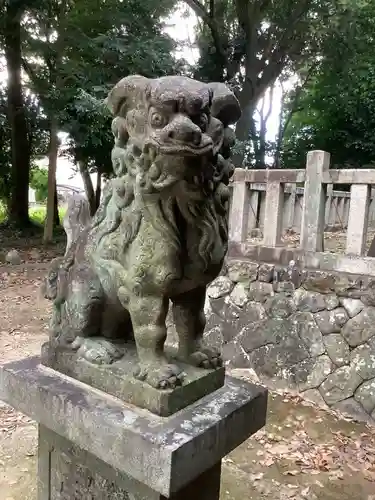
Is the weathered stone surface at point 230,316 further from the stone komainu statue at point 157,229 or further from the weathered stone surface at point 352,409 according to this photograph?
the stone komainu statue at point 157,229

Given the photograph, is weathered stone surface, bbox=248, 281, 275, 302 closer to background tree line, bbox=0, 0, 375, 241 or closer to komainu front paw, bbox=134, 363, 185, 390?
komainu front paw, bbox=134, 363, 185, 390

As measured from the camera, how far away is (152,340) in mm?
1796

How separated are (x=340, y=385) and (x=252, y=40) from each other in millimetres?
11132

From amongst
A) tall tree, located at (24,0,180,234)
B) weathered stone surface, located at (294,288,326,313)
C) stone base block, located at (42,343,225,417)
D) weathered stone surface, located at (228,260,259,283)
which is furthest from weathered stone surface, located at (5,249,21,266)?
stone base block, located at (42,343,225,417)

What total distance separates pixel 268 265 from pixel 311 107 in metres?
13.0

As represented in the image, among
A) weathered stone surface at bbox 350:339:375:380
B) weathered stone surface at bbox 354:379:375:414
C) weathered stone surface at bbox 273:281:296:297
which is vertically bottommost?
weathered stone surface at bbox 354:379:375:414

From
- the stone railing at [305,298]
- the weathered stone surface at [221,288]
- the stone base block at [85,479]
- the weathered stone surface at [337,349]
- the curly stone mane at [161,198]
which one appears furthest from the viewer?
the weathered stone surface at [221,288]

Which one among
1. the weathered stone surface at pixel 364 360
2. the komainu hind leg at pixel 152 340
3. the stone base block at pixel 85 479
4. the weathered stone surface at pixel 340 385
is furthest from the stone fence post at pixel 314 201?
the komainu hind leg at pixel 152 340

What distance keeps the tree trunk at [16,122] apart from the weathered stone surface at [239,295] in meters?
7.92

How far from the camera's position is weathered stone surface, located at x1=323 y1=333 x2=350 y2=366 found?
15.7ft

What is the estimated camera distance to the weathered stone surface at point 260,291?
17.3 feet

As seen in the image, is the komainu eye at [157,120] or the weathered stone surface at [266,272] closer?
→ the komainu eye at [157,120]

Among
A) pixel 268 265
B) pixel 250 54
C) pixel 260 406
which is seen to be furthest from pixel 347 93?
pixel 260 406

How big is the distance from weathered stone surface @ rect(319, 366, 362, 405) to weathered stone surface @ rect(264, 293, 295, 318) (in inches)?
31.3
